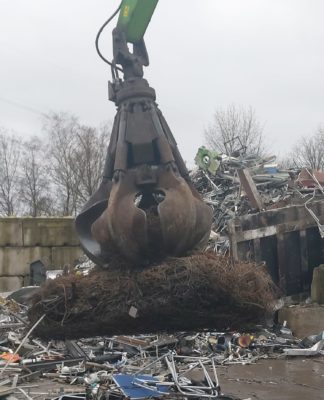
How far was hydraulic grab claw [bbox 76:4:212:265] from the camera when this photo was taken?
10.8 ft

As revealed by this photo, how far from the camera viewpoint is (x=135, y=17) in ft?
13.3

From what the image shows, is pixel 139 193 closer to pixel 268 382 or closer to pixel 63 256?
pixel 268 382


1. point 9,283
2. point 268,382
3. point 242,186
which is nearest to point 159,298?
point 268,382

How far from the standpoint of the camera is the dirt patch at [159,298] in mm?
3260

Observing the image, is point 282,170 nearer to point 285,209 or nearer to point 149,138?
point 285,209

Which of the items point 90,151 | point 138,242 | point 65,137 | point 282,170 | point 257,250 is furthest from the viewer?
point 65,137

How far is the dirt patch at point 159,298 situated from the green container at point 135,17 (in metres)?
1.73

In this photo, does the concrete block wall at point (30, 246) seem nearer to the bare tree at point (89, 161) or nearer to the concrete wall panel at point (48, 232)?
the concrete wall panel at point (48, 232)

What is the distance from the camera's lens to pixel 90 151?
99.8ft

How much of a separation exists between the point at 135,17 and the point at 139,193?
55.1 inches

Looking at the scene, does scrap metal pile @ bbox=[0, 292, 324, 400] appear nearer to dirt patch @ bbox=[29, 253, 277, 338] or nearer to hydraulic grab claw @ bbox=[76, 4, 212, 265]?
dirt patch @ bbox=[29, 253, 277, 338]

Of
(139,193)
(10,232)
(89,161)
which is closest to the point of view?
(139,193)

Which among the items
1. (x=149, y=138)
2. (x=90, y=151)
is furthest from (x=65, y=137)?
(x=149, y=138)

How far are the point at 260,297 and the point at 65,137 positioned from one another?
2998 cm
